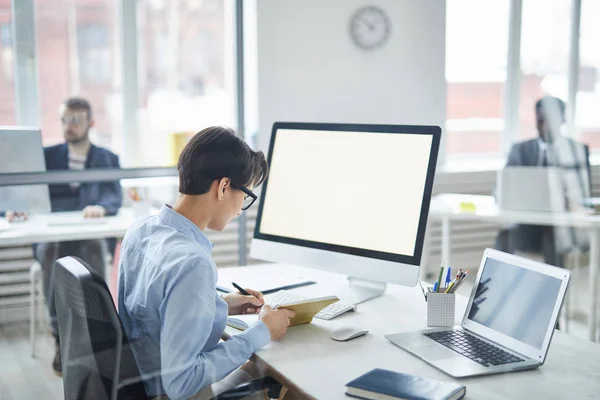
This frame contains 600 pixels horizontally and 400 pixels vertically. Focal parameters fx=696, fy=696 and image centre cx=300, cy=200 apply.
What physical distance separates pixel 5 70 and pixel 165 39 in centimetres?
91

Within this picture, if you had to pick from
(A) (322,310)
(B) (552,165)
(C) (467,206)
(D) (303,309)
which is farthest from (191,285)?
(B) (552,165)

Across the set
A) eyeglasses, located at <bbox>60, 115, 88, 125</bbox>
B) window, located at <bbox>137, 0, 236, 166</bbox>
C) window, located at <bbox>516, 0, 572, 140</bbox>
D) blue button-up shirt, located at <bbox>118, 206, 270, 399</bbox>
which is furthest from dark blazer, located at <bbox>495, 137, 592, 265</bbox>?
blue button-up shirt, located at <bbox>118, 206, 270, 399</bbox>

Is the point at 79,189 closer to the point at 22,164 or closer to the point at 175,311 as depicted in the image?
the point at 22,164

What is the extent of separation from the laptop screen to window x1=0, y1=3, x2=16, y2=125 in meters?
2.13

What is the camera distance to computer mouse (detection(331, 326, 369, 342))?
1511 millimetres

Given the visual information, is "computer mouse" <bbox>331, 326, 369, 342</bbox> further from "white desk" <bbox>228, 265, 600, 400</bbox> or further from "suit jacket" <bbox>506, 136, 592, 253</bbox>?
"suit jacket" <bbox>506, 136, 592, 253</bbox>

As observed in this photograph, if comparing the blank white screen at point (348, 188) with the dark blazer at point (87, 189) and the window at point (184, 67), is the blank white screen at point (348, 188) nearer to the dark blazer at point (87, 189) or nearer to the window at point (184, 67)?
the dark blazer at point (87, 189)

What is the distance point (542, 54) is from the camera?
4.21m

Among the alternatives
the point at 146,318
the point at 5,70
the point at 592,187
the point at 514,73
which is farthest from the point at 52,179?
the point at 514,73

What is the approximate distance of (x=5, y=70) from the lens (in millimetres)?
2865

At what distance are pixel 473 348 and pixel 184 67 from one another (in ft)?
8.69

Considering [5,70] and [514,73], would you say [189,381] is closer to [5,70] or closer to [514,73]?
[5,70]

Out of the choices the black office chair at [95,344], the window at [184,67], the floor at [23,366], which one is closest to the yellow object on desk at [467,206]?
the floor at [23,366]

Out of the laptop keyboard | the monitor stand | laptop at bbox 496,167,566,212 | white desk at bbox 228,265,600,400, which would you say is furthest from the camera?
laptop at bbox 496,167,566,212
